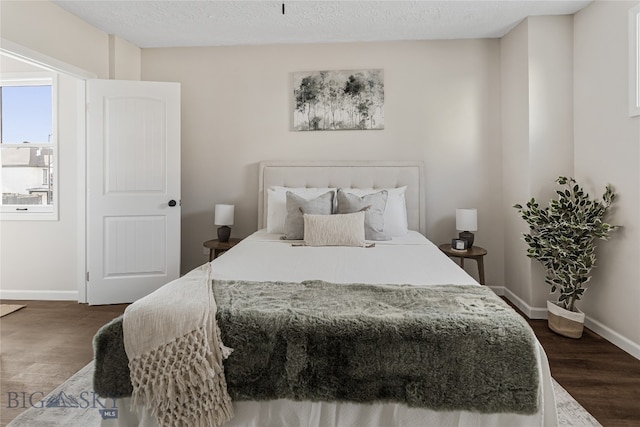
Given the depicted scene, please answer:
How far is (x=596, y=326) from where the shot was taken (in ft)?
9.37

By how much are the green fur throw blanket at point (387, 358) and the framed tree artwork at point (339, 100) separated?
270 cm

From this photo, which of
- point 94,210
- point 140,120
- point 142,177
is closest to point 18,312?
point 94,210

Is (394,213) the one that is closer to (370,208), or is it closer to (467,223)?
(370,208)

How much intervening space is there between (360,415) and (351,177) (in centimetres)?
258

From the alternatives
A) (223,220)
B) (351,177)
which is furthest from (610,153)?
(223,220)

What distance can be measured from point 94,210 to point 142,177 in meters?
0.53

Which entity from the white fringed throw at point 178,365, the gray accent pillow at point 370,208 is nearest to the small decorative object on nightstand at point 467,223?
the gray accent pillow at point 370,208

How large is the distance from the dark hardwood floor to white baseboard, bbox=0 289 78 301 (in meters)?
0.33

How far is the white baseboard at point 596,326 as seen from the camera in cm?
249

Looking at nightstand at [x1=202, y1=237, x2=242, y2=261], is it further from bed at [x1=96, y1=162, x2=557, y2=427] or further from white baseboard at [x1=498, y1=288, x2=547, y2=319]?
white baseboard at [x1=498, y1=288, x2=547, y2=319]

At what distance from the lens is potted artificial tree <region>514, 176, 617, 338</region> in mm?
2674

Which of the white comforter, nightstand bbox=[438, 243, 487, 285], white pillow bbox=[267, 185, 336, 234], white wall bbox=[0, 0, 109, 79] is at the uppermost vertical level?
white wall bbox=[0, 0, 109, 79]

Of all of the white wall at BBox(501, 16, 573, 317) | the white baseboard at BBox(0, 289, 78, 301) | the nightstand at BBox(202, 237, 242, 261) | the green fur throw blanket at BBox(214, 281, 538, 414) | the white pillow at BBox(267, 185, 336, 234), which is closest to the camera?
the green fur throw blanket at BBox(214, 281, 538, 414)

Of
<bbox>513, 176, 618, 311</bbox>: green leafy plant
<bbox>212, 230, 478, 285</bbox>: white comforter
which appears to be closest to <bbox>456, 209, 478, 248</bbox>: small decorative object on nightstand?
<bbox>513, 176, 618, 311</bbox>: green leafy plant
